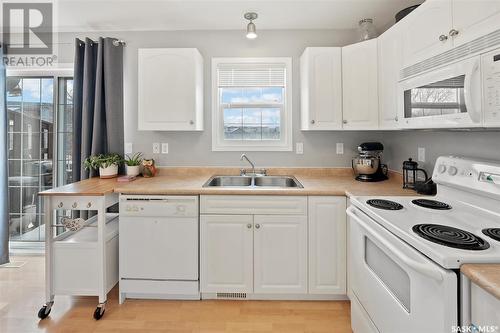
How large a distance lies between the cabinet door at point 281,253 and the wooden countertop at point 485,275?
1203mm

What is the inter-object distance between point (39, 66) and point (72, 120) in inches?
29.1

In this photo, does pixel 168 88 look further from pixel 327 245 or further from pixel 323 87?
pixel 327 245

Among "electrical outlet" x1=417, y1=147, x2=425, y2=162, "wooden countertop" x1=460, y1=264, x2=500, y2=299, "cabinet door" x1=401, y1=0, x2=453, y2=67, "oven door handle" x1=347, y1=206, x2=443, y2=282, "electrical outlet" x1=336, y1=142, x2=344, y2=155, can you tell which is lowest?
"oven door handle" x1=347, y1=206, x2=443, y2=282

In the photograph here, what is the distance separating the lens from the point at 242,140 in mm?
2811

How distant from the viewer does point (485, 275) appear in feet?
2.59

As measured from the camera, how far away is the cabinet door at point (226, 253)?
6.63 ft

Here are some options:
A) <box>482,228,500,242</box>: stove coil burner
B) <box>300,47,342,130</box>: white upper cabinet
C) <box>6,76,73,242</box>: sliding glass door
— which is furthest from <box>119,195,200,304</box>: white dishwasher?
<box>482,228,500,242</box>: stove coil burner

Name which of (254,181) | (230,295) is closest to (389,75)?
(254,181)

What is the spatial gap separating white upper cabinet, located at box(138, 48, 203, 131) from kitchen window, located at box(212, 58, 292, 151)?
0.38 m

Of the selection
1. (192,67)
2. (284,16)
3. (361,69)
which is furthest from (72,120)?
(361,69)

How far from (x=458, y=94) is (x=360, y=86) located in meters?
1.04

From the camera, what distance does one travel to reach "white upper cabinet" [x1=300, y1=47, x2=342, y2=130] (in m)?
2.32

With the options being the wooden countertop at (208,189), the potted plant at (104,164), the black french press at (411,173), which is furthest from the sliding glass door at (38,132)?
the black french press at (411,173)

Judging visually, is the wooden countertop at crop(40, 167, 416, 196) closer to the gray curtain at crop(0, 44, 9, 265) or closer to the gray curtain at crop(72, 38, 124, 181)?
the gray curtain at crop(72, 38, 124, 181)
